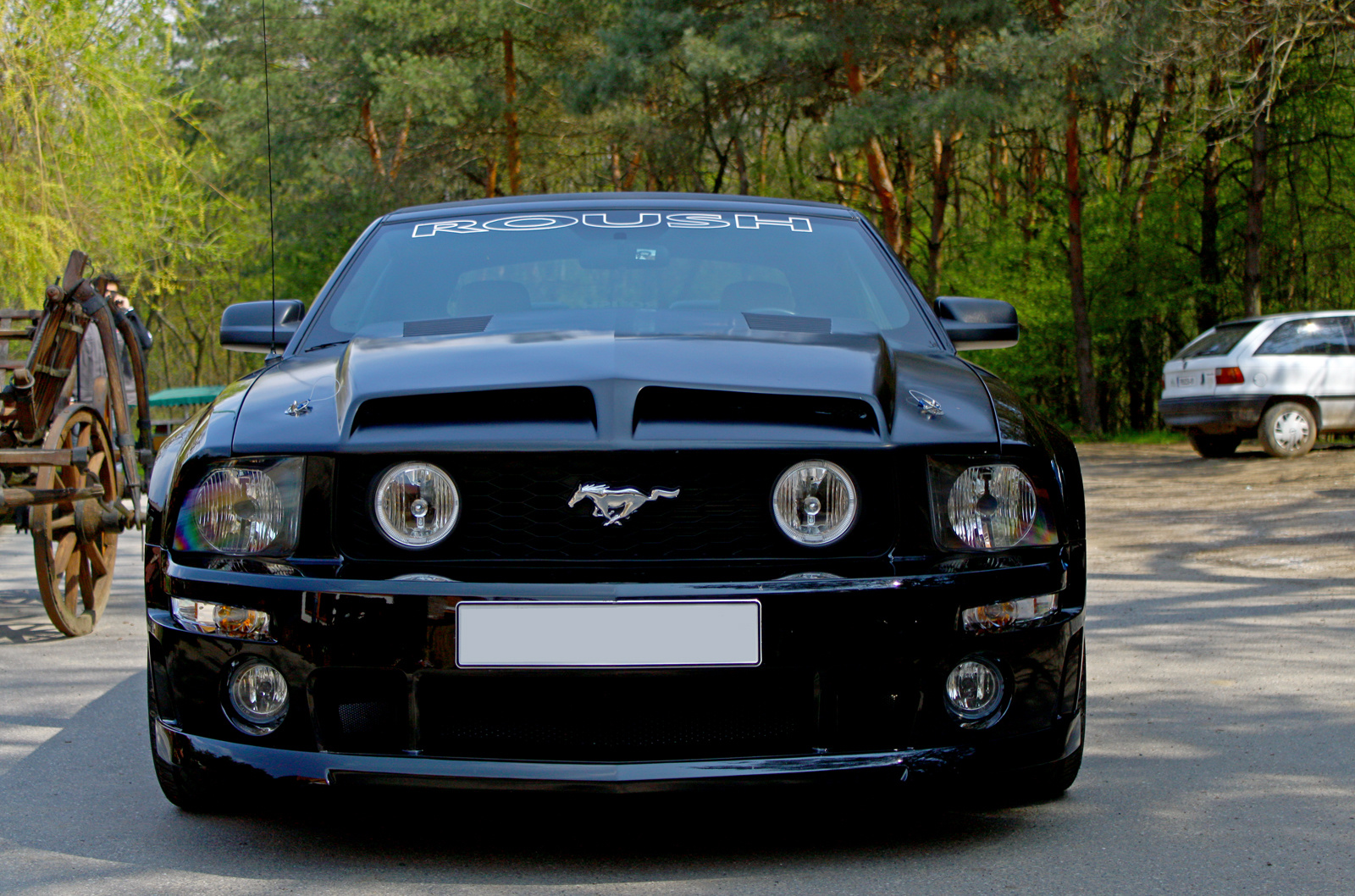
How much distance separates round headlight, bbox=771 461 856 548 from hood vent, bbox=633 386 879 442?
76 millimetres

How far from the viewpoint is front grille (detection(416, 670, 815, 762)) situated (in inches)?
120

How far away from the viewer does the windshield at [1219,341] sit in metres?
17.6

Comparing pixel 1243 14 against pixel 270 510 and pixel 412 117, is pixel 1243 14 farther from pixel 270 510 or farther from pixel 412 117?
pixel 412 117

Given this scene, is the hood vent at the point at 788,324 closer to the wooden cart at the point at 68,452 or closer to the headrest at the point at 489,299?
the headrest at the point at 489,299

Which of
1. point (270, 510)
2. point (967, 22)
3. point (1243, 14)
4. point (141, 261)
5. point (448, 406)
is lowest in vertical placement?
point (270, 510)

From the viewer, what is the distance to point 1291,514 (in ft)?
39.4

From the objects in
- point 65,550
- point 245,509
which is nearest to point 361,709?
point 245,509

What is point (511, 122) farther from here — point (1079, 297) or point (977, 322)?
point (977, 322)

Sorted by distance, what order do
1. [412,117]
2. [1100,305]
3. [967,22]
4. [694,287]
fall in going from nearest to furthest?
1. [694,287]
2. [967,22]
3. [1100,305]
4. [412,117]

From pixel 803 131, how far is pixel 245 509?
89.9ft

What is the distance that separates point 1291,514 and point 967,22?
13.2 meters

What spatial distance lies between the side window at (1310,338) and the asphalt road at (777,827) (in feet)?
41.5

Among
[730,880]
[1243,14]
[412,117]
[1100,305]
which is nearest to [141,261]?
[412,117]

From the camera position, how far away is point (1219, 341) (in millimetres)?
17844
